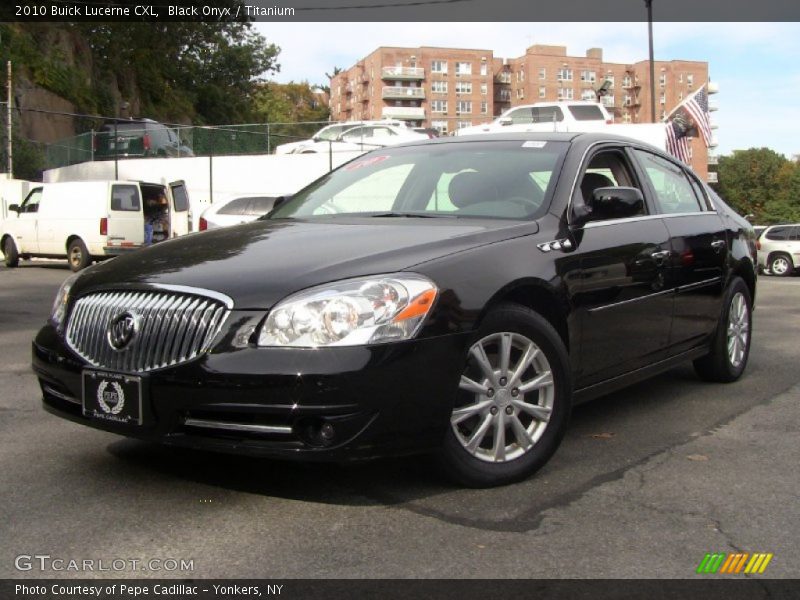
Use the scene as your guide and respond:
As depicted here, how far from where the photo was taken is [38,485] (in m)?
3.74

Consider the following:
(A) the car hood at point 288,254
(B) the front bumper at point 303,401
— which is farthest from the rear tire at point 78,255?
(B) the front bumper at point 303,401

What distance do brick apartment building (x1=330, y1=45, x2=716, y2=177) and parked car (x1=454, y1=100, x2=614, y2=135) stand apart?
95.3 meters

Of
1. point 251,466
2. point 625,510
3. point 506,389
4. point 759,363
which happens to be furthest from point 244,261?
point 759,363

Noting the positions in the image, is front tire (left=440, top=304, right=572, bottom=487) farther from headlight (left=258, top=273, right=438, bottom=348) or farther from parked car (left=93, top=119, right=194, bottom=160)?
parked car (left=93, top=119, right=194, bottom=160)

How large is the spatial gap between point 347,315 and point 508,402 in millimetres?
865

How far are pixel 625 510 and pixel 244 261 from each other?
176 cm

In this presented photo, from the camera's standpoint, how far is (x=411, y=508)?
11.3 feet

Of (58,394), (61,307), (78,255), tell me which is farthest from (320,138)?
(58,394)

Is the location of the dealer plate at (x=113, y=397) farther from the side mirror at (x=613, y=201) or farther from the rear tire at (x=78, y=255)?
the rear tire at (x=78, y=255)

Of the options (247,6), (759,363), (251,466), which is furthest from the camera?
(247,6)

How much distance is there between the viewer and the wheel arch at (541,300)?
152 inches

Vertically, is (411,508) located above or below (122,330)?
below

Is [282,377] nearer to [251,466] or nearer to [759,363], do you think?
[251,466]

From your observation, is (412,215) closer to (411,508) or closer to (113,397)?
(411,508)
